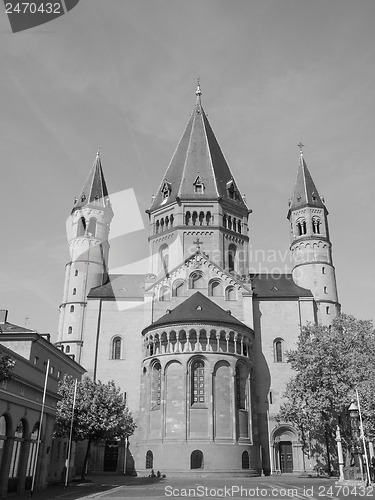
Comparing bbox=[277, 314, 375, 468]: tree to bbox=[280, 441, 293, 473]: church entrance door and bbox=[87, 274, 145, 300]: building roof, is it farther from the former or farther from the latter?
bbox=[87, 274, 145, 300]: building roof

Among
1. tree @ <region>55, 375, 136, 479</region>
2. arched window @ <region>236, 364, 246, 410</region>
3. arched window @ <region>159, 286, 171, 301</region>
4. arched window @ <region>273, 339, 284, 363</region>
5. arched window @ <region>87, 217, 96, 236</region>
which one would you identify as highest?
arched window @ <region>87, 217, 96, 236</region>

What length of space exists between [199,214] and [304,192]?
15369 mm

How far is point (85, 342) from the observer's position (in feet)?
194

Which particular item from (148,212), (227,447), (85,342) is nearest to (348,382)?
(227,447)

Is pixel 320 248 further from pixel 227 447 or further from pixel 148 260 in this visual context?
pixel 227 447

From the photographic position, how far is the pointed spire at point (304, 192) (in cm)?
6731

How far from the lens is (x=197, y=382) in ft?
160

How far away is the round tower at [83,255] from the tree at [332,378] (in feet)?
89.6

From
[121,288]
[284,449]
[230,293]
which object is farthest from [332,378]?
[121,288]

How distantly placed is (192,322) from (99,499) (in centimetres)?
2568

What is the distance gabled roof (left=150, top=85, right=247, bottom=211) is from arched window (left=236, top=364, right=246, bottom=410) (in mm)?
25209

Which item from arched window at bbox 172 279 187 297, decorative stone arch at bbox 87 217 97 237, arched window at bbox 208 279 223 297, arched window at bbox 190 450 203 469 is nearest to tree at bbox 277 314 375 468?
arched window at bbox 190 450 203 469

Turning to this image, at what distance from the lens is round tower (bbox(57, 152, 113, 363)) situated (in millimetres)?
60219

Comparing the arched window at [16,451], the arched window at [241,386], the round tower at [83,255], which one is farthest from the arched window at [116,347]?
the arched window at [16,451]
